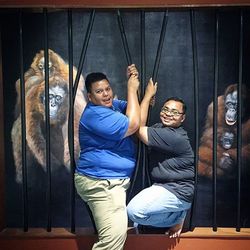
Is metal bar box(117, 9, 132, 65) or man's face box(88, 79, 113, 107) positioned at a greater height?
metal bar box(117, 9, 132, 65)

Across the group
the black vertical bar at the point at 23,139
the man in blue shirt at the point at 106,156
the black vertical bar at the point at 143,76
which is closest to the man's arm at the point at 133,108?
the man in blue shirt at the point at 106,156

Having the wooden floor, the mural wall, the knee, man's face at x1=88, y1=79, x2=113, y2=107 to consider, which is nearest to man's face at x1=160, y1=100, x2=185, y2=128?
the mural wall

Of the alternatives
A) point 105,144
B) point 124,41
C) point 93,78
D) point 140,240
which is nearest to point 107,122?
point 105,144

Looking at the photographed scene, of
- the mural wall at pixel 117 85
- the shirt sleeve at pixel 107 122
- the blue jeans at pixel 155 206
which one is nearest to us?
the shirt sleeve at pixel 107 122

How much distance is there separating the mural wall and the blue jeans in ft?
0.58

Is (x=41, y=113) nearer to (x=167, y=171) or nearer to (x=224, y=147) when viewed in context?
(x=167, y=171)

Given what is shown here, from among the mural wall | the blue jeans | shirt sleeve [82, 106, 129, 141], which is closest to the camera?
shirt sleeve [82, 106, 129, 141]

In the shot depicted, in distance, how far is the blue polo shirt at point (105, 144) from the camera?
2.16 m

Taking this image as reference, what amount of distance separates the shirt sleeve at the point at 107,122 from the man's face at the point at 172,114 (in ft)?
0.75

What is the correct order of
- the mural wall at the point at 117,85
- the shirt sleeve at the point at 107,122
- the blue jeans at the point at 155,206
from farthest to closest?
the mural wall at the point at 117,85, the blue jeans at the point at 155,206, the shirt sleeve at the point at 107,122

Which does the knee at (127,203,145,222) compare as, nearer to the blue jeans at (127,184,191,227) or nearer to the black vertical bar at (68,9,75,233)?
the blue jeans at (127,184,191,227)

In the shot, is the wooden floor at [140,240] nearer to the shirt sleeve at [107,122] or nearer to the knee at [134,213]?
the knee at [134,213]

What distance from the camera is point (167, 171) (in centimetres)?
229

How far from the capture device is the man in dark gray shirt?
2252 mm
